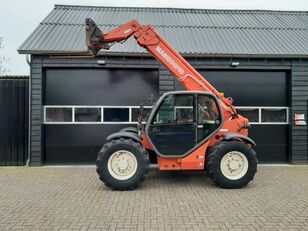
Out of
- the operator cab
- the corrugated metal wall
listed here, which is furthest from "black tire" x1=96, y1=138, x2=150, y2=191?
the corrugated metal wall

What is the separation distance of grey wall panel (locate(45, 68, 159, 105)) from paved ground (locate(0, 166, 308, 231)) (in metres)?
2.73

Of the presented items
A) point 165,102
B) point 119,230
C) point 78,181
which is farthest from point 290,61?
point 119,230

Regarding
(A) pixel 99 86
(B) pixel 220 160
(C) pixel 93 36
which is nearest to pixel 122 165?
(B) pixel 220 160

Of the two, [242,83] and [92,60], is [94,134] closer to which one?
[92,60]

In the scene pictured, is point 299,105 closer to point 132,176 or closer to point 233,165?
point 233,165

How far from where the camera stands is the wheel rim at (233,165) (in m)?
7.20

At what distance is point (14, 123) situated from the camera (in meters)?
10.1

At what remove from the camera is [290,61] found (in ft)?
34.1

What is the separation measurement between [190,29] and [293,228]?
340 inches

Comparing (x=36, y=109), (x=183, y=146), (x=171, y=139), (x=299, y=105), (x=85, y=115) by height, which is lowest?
(x=183, y=146)

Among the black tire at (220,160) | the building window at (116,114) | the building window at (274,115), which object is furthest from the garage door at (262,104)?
the black tire at (220,160)

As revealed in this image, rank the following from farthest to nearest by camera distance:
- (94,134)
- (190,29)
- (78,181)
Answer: (190,29)
(94,134)
(78,181)

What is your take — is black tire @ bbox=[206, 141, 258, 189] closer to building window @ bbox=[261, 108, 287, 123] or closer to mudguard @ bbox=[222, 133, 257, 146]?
mudguard @ bbox=[222, 133, 257, 146]

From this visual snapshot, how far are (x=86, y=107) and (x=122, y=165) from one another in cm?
370
